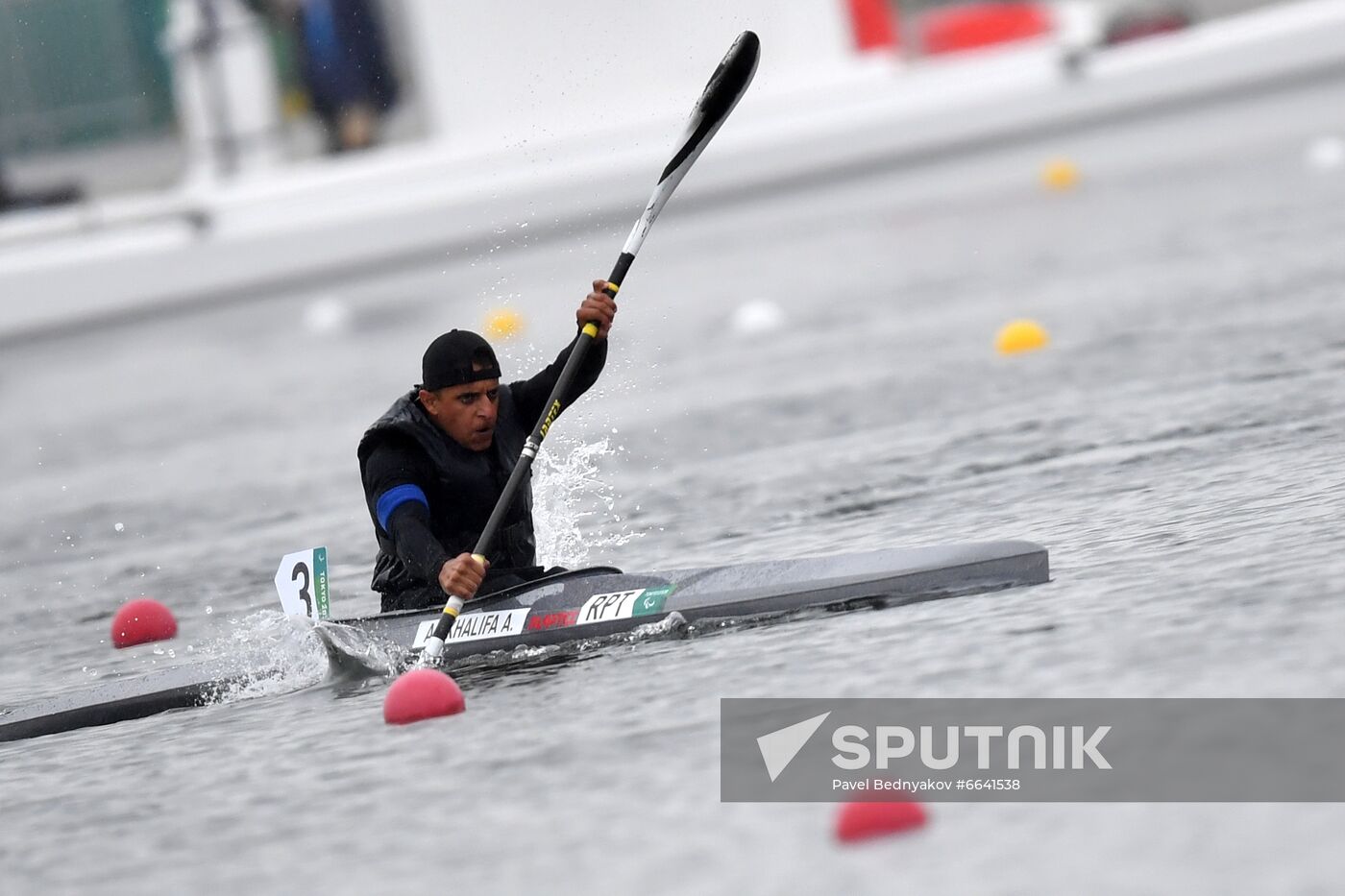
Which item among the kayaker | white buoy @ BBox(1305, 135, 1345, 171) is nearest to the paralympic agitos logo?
the kayaker

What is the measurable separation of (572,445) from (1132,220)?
8.63 metres

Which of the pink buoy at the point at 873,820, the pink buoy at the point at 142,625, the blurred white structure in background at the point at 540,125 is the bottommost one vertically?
the pink buoy at the point at 873,820

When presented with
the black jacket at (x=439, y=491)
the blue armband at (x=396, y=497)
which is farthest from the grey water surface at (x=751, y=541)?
the blue armband at (x=396, y=497)

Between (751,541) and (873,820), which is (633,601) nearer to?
(751,541)

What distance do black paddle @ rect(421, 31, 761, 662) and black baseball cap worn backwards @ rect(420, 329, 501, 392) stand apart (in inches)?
12.0

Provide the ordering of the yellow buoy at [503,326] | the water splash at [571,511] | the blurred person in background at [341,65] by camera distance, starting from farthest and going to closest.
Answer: the blurred person in background at [341,65], the yellow buoy at [503,326], the water splash at [571,511]

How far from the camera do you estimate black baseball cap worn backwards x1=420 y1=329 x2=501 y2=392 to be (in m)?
7.45

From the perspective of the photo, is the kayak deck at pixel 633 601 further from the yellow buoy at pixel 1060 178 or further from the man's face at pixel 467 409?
the yellow buoy at pixel 1060 178

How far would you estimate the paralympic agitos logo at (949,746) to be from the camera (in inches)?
210

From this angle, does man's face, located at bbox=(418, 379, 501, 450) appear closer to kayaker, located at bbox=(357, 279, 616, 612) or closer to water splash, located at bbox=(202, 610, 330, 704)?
kayaker, located at bbox=(357, 279, 616, 612)

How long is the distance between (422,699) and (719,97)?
330cm

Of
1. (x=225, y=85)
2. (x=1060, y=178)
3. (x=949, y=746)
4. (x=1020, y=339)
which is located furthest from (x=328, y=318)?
(x=949, y=746)

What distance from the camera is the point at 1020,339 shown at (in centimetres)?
1348
